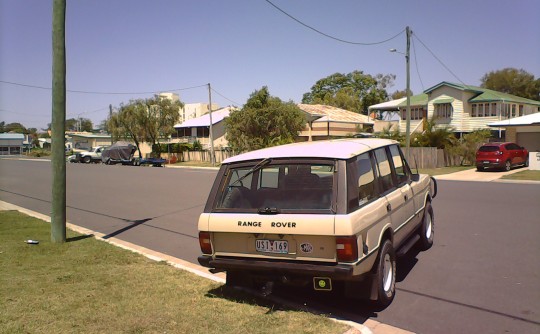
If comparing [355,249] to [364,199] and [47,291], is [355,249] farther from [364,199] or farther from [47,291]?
[47,291]

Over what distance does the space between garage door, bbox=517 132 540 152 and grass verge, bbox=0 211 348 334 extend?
34813 mm

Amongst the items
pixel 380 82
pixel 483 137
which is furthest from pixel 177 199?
pixel 380 82

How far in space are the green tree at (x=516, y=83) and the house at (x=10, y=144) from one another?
8810cm

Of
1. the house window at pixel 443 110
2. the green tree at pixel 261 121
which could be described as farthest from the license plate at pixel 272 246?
the house window at pixel 443 110

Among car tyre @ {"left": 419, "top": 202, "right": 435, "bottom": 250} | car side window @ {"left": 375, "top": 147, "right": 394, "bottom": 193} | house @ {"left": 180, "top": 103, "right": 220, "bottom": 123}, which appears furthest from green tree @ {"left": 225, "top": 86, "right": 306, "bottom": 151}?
house @ {"left": 180, "top": 103, "right": 220, "bottom": 123}

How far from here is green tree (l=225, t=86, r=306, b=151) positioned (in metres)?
39.4

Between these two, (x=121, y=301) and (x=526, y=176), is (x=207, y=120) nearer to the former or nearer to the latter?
(x=526, y=176)

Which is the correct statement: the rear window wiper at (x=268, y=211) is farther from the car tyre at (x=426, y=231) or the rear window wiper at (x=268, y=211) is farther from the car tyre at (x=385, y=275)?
the car tyre at (x=426, y=231)

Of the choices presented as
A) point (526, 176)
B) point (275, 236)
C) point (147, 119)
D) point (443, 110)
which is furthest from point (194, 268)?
point (147, 119)

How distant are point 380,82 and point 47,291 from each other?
8371 centimetres

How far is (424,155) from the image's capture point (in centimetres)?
3098

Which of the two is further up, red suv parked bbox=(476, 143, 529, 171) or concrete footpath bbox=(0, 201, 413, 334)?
red suv parked bbox=(476, 143, 529, 171)

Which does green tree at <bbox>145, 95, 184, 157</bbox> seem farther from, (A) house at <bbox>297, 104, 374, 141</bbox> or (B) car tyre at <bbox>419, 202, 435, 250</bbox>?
(B) car tyre at <bbox>419, 202, 435, 250</bbox>

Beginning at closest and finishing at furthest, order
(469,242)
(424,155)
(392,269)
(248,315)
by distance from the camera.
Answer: (248,315) → (392,269) → (469,242) → (424,155)
